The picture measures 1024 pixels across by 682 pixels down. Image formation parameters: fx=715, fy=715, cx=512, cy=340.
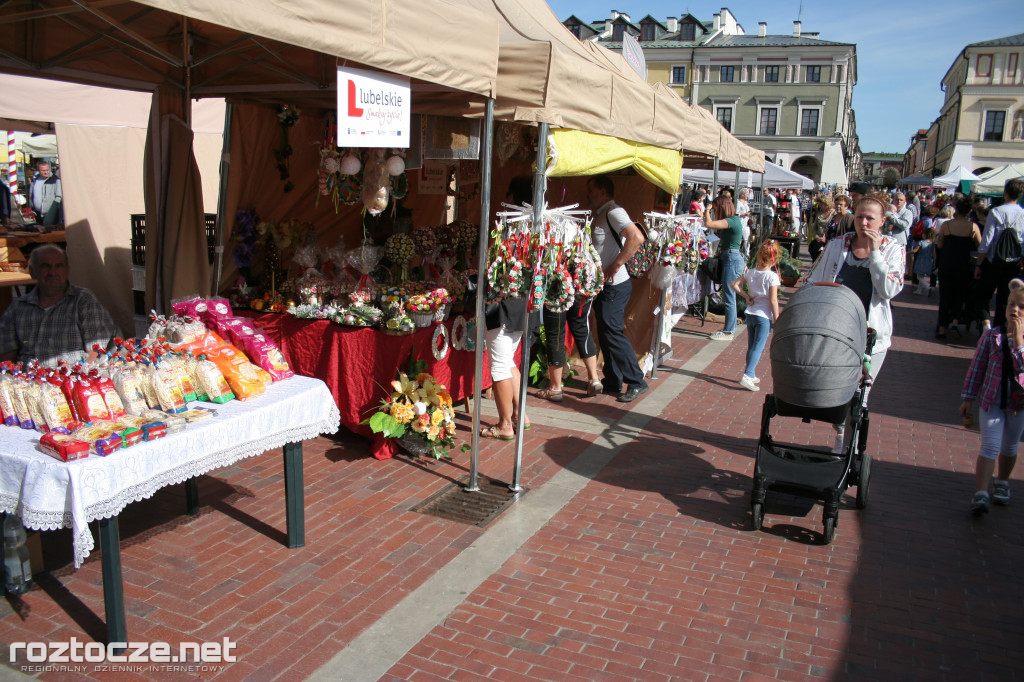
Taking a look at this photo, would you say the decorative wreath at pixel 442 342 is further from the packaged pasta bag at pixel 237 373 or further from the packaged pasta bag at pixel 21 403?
the packaged pasta bag at pixel 21 403

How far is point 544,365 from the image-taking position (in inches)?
288

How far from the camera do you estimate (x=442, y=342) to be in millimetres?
5715

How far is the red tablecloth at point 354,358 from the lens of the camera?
545cm

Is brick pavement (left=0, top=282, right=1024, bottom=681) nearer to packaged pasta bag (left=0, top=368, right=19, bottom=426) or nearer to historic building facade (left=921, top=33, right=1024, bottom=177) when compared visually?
packaged pasta bag (left=0, top=368, right=19, bottom=426)

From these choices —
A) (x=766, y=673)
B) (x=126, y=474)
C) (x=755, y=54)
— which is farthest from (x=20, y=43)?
(x=755, y=54)

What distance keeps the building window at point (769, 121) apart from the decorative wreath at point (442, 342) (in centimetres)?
5555

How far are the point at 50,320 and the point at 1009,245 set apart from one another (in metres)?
11.2

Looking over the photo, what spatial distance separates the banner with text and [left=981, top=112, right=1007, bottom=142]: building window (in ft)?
220

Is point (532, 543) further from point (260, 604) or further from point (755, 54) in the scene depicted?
point (755, 54)

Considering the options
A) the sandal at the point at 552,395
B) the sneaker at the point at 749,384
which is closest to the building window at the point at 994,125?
the sneaker at the point at 749,384

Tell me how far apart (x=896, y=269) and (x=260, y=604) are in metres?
A: 4.46

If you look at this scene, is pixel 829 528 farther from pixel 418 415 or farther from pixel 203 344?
pixel 203 344

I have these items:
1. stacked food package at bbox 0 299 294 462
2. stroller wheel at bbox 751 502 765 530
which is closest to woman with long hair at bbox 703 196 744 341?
stroller wheel at bbox 751 502 765 530

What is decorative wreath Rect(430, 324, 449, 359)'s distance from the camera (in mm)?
5582
